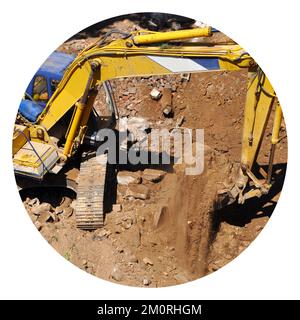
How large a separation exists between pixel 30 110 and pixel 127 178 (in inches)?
100

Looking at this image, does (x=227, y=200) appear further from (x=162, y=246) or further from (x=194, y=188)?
(x=162, y=246)

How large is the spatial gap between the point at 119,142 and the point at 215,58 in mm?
4017

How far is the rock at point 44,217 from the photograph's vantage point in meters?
10.5

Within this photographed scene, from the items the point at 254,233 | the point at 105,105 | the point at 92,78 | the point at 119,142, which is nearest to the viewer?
the point at 92,78

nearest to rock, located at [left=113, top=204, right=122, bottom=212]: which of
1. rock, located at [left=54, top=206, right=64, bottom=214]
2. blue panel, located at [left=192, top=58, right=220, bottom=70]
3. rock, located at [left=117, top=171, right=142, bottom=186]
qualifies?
rock, located at [left=117, top=171, right=142, bottom=186]

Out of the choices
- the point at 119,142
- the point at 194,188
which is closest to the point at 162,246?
the point at 194,188

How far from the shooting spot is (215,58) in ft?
26.8

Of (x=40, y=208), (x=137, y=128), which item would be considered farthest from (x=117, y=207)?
(x=137, y=128)

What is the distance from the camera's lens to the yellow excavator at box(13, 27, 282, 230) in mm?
8258

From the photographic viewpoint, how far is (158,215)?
10.2 meters

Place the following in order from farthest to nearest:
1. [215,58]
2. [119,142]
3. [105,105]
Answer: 1. [105,105]
2. [119,142]
3. [215,58]

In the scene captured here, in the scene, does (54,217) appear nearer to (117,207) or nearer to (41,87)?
(117,207)

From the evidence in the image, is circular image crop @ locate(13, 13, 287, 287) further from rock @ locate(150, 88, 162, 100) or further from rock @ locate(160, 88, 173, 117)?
rock @ locate(150, 88, 162, 100)

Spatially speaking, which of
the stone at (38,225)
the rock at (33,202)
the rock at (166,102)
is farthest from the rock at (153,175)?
the stone at (38,225)
